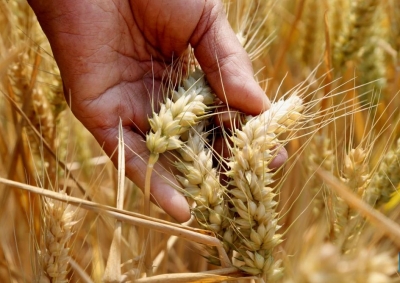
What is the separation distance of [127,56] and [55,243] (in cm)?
58

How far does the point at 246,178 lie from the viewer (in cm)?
101

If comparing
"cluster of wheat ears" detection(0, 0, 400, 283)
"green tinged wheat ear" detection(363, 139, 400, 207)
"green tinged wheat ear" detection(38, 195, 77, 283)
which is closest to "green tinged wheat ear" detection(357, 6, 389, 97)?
"cluster of wheat ears" detection(0, 0, 400, 283)

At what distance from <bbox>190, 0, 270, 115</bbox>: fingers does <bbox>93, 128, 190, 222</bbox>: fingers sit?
206 mm

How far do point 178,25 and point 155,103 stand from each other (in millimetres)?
190

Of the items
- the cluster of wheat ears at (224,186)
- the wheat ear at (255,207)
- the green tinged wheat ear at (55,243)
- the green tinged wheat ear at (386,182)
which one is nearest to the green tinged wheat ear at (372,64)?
A: the cluster of wheat ears at (224,186)

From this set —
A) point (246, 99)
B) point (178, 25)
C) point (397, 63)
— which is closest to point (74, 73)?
point (178, 25)

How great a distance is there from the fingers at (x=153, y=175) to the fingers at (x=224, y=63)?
0.68 feet

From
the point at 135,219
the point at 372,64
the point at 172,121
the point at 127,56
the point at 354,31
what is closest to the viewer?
the point at 135,219

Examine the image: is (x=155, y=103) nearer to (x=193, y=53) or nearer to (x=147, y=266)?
(x=193, y=53)

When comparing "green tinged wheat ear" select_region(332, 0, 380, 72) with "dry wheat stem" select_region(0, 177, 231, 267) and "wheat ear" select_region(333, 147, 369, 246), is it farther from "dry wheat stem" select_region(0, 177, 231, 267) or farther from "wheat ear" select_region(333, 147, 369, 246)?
"dry wheat stem" select_region(0, 177, 231, 267)

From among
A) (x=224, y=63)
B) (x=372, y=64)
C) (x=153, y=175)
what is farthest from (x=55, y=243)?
(x=372, y=64)

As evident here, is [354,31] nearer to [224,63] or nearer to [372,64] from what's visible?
[372,64]

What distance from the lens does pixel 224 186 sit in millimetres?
1109

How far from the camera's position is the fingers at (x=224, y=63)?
3.97ft
